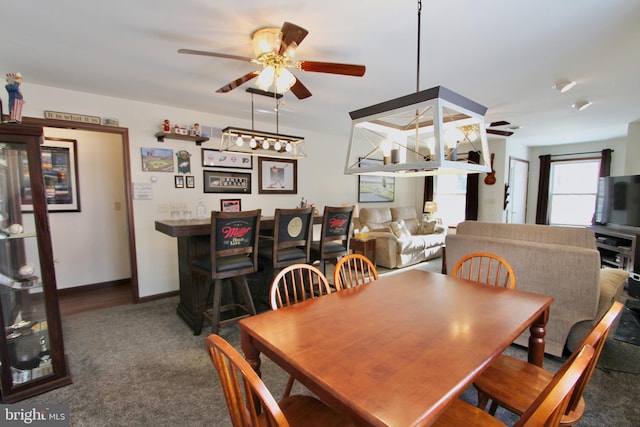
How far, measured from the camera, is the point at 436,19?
1.84 metres

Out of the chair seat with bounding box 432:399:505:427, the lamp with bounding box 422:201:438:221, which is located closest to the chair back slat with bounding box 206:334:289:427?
the chair seat with bounding box 432:399:505:427

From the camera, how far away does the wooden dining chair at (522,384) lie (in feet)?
3.44

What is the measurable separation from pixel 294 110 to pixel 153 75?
1708 mm

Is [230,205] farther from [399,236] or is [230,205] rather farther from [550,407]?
[550,407]

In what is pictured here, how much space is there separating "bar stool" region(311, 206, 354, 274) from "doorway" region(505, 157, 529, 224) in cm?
470

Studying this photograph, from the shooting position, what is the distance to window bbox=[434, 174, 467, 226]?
268 inches

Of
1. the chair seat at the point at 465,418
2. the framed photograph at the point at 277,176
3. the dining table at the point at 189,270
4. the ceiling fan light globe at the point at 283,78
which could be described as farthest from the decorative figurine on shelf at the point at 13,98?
the framed photograph at the point at 277,176

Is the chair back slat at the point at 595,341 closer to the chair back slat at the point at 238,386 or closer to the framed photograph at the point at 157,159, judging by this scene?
the chair back slat at the point at 238,386

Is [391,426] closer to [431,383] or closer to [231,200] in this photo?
[431,383]

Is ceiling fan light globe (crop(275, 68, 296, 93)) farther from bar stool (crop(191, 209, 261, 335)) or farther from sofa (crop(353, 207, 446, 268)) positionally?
sofa (crop(353, 207, 446, 268))

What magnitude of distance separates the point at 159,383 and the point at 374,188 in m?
A: 5.25

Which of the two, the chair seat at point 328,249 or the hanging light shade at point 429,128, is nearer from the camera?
the hanging light shade at point 429,128

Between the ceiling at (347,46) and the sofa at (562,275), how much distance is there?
144 centimetres

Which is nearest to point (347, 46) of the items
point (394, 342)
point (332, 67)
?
point (332, 67)
